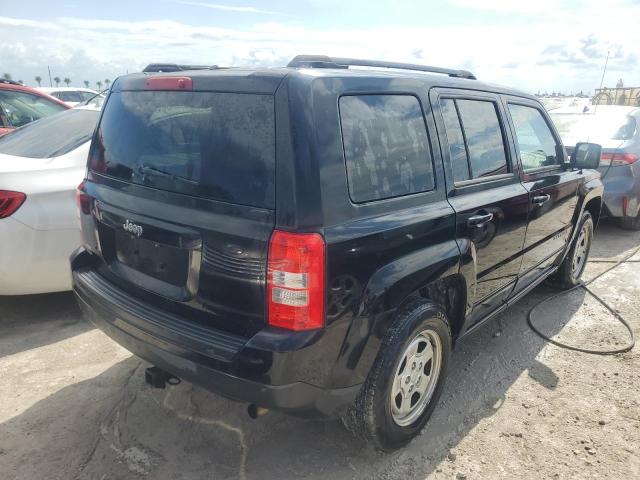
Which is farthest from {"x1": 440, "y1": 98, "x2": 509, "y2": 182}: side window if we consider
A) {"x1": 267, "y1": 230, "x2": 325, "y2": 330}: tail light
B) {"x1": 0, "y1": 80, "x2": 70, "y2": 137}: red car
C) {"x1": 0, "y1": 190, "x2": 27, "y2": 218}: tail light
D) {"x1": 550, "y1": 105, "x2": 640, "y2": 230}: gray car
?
{"x1": 0, "y1": 80, "x2": 70, "y2": 137}: red car

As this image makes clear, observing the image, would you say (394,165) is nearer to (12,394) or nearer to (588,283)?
(12,394)

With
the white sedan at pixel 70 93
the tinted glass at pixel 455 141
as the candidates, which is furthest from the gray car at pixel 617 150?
the white sedan at pixel 70 93

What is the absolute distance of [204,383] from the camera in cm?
207

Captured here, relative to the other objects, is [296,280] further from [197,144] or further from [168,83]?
[168,83]

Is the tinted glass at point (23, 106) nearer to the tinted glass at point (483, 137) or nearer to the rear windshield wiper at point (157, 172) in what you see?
the rear windshield wiper at point (157, 172)

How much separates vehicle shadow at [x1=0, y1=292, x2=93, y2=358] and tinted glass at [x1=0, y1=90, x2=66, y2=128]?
2883mm

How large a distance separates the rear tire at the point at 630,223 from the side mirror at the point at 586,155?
10.8 feet

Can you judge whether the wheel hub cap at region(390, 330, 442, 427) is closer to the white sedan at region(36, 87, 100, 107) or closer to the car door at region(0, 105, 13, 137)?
the car door at region(0, 105, 13, 137)

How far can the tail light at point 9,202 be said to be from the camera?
3285mm

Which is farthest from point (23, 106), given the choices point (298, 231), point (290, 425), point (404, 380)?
point (404, 380)

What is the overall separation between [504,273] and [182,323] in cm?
210

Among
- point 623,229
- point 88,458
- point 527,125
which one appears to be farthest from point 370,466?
point 623,229

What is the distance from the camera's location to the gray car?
602cm

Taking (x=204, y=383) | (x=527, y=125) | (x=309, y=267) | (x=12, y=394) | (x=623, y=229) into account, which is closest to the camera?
(x=309, y=267)
